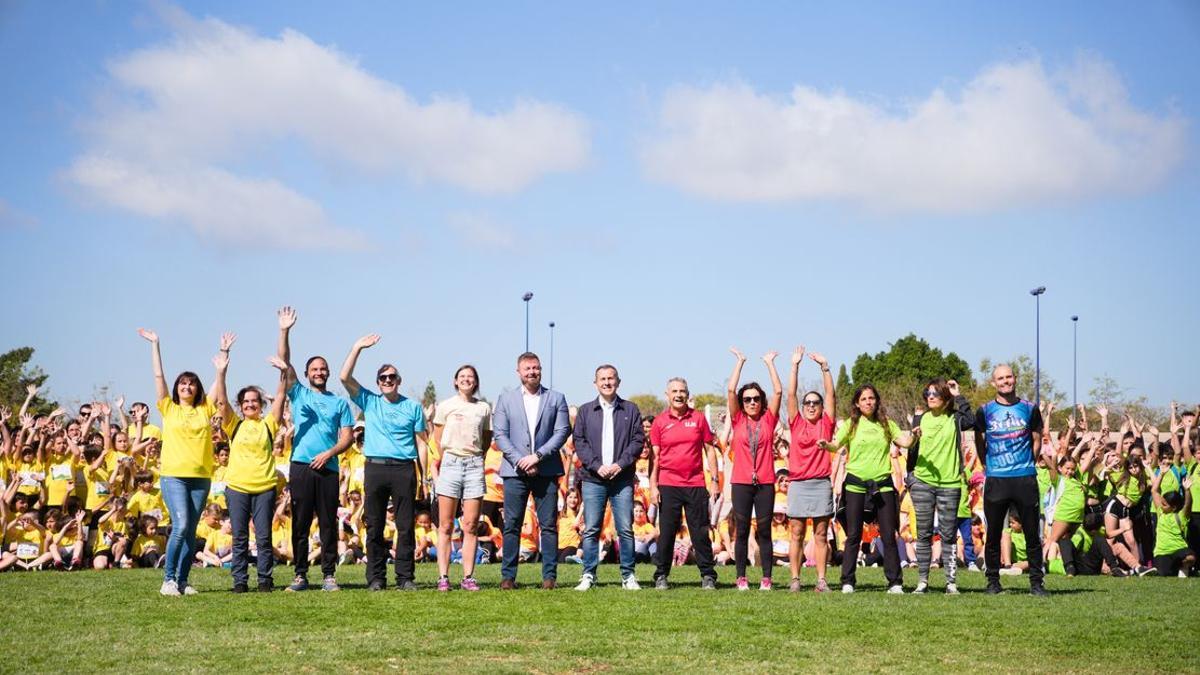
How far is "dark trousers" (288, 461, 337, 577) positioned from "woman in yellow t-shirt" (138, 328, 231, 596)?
2.76ft

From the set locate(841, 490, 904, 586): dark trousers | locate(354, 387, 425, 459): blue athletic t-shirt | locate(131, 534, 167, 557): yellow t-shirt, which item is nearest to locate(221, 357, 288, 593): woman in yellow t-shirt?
Result: locate(354, 387, 425, 459): blue athletic t-shirt

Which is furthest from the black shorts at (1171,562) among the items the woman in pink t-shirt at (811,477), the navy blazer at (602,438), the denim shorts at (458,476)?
the denim shorts at (458,476)

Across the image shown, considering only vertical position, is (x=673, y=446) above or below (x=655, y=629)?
above

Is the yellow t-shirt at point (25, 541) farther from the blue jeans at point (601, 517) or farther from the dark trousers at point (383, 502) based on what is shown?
the blue jeans at point (601, 517)

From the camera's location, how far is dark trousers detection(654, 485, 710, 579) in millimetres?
12969

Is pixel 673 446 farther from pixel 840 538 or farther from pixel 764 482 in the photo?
pixel 840 538

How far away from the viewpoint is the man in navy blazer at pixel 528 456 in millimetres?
12438

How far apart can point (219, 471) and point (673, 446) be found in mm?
7825

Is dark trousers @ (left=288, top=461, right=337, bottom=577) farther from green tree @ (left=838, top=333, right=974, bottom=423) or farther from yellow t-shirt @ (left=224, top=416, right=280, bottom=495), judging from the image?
green tree @ (left=838, top=333, right=974, bottom=423)

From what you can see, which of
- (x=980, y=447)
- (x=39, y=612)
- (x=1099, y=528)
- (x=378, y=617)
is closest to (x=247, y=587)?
(x=39, y=612)

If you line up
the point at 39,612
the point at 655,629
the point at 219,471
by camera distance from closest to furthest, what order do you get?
the point at 655,629 < the point at 39,612 < the point at 219,471

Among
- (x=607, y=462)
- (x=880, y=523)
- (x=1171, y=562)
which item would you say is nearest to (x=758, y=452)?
(x=880, y=523)

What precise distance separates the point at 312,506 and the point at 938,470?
610 cm

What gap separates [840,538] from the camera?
18.7 metres
